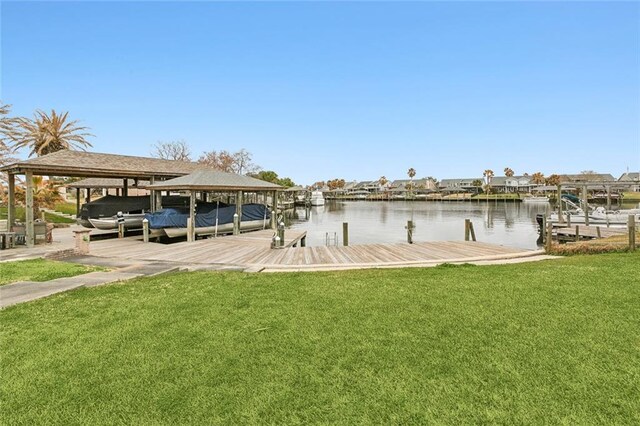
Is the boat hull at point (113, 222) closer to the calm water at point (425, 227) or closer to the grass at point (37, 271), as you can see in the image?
the grass at point (37, 271)

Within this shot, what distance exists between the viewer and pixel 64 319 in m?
5.16

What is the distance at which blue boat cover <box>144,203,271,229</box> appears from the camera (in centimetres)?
1719

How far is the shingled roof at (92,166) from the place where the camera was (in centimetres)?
1542

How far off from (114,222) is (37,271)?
11.8 meters

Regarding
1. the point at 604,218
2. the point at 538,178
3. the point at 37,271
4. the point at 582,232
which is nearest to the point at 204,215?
the point at 37,271

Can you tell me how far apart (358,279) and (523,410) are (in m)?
5.00

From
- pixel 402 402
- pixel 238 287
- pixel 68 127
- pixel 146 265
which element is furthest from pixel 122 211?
pixel 402 402

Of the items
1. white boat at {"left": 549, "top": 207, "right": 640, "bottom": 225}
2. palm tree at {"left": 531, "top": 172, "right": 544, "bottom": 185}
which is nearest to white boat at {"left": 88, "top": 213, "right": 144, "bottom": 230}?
white boat at {"left": 549, "top": 207, "right": 640, "bottom": 225}

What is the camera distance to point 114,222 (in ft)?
65.1

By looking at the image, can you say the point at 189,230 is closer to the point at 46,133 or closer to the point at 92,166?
the point at 92,166

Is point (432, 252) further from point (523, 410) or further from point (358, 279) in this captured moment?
point (523, 410)

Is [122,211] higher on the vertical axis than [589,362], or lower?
higher

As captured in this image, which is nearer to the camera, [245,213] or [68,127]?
[245,213]

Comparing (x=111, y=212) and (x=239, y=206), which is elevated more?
(x=239, y=206)
